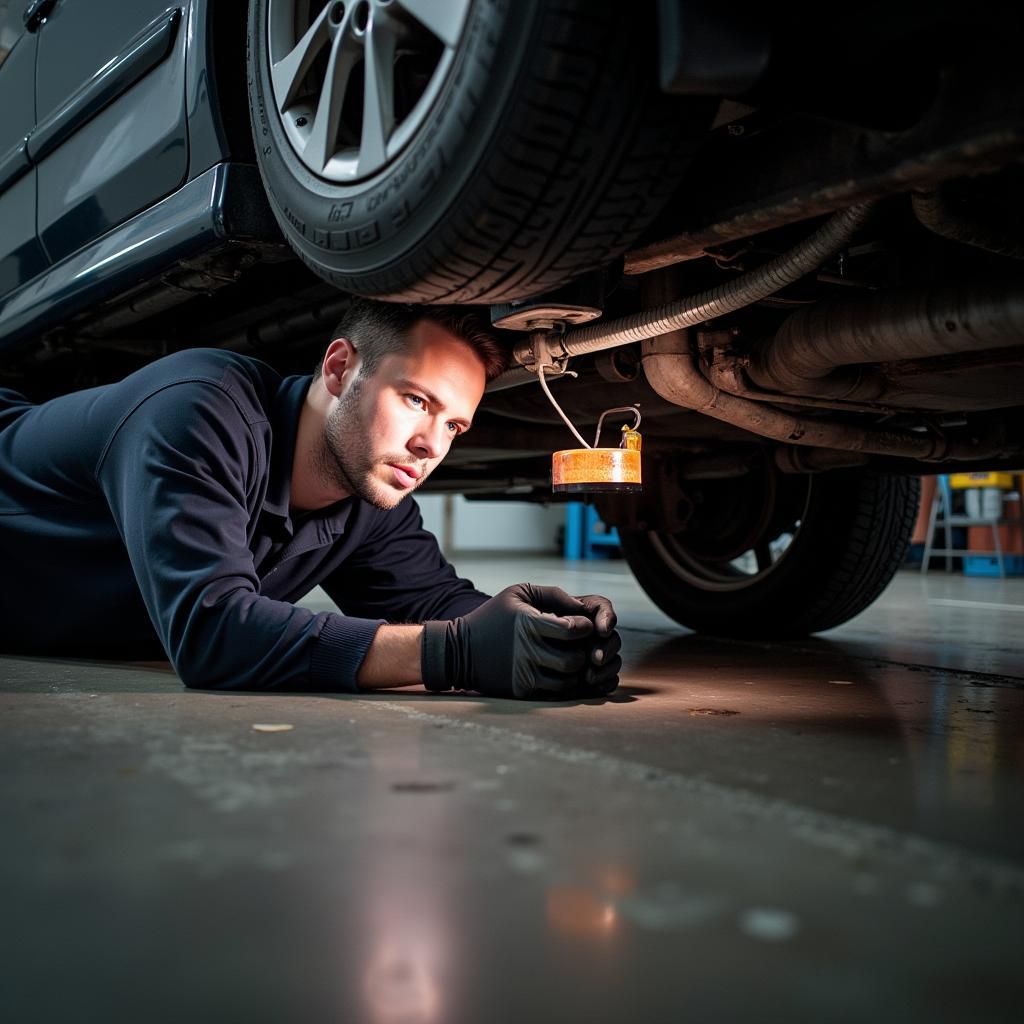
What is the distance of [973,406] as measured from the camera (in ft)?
5.47

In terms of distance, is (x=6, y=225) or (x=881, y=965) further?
(x=6, y=225)

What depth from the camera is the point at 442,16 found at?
3.34 feet

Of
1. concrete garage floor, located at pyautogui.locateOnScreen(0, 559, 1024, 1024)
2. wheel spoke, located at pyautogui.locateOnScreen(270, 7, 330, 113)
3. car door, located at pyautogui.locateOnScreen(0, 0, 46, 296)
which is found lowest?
concrete garage floor, located at pyautogui.locateOnScreen(0, 559, 1024, 1024)

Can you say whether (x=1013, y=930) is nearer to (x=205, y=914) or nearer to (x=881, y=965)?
(x=881, y=965)

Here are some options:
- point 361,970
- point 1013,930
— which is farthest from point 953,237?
point 361,970

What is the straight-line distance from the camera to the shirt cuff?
1.36m

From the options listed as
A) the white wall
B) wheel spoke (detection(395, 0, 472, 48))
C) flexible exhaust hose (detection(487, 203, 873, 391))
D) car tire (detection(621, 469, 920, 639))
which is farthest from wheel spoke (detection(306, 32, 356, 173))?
the white wall

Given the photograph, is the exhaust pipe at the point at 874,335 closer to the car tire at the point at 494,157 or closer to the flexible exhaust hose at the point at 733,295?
the flexible exhaust hose at the point at 733,295

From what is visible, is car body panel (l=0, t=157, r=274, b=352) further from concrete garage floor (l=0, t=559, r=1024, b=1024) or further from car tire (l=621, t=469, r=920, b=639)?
car tire (l=621, t=469, r=920, b=639)

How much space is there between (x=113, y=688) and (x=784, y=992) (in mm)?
1156

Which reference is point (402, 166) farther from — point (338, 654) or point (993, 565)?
point (993, 565)

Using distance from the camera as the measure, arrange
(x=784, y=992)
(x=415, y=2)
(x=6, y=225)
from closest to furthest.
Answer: (x=784, y=992) < (x=415, y=2) < (x=6, y=225)

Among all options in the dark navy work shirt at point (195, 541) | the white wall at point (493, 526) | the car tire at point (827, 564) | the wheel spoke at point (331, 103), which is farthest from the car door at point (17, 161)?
the white wall at point (493, 526)

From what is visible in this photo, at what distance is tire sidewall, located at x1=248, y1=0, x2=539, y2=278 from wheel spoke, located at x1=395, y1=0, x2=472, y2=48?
0.02 metres
